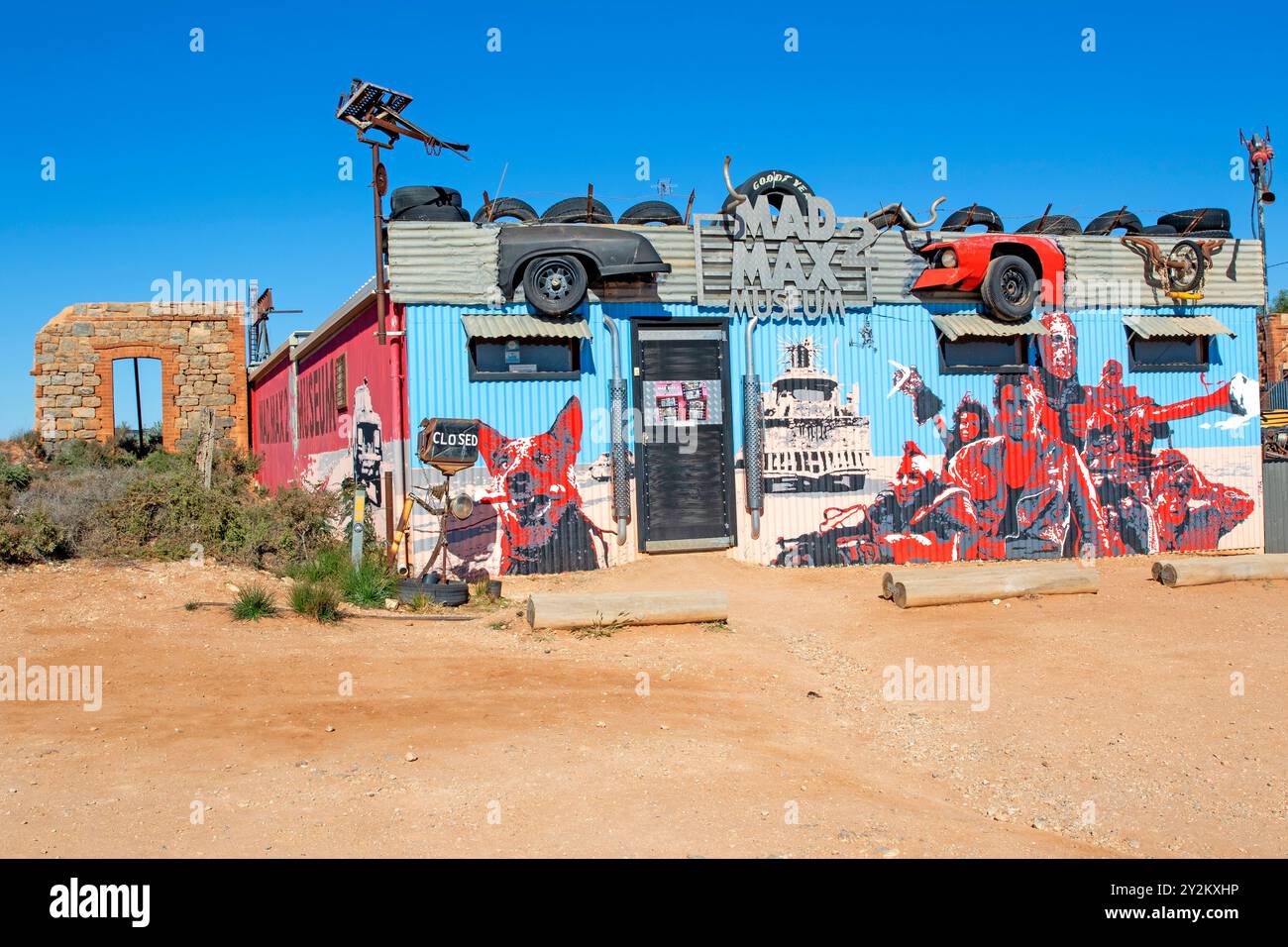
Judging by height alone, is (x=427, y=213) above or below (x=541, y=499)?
above

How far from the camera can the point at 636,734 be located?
7.09 meters

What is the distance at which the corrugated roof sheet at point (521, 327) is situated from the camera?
44.2ft

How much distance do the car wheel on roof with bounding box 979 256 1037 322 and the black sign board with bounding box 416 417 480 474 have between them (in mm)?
7976

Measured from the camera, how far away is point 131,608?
10.1 meters

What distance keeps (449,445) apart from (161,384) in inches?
756

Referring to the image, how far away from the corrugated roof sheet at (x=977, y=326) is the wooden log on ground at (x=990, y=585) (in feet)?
14.4

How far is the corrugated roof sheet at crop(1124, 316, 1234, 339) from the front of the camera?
16203mm

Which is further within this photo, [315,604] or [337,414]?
[337,414]

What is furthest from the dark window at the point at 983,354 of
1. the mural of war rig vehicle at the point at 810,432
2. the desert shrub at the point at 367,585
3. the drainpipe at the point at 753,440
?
the desert shrub at the point at 367,585

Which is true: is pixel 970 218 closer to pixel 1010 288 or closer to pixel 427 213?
pixel 1010 288

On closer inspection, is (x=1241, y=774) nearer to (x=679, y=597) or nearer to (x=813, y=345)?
(x=679, y=597)

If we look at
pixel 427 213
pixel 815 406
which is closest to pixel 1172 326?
pixel 815 406
